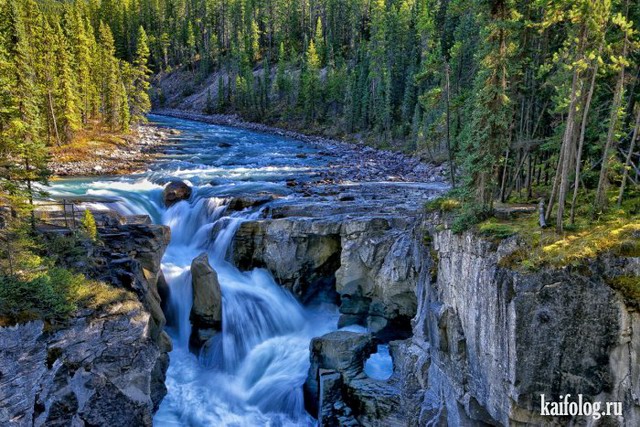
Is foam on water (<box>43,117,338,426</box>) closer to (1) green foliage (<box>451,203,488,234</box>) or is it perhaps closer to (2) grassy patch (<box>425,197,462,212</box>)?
(2) grassy patch (<box>425,197,462,212</box>)

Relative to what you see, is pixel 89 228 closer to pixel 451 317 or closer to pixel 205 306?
pixel 205 306

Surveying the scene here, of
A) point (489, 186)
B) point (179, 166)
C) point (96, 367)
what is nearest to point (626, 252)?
point (489, 186)

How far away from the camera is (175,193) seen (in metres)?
31.9

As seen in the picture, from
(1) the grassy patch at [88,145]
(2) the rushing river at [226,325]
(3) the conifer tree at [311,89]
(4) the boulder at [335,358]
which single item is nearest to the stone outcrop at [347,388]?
(4) the boulder at [335,358]

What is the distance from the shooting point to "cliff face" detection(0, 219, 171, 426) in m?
13.2

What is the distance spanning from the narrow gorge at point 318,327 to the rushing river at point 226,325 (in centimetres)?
9

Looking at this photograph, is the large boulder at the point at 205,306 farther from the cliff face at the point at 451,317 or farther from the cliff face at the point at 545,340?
the cliff face at the point at 545,340

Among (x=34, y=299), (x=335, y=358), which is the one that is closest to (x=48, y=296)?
(x=34, y=299)

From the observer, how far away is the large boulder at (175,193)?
31641 mm

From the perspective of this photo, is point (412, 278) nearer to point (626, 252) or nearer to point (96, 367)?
point (626, 252)

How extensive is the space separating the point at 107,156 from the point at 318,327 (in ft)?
118

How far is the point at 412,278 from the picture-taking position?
21406 millimetres

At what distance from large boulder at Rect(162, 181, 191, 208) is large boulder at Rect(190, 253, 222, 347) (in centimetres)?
1176

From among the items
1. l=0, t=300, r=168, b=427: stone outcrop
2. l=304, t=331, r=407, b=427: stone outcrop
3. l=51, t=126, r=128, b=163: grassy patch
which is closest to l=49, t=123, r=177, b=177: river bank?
l=51, t=126, r=128, b=163: grassy patch
